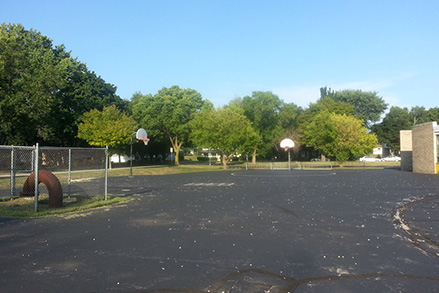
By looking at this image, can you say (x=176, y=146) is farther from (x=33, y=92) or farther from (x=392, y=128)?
(x=392, y=128)

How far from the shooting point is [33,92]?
104 ft

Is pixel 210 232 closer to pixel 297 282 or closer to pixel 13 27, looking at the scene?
pixel 297 282

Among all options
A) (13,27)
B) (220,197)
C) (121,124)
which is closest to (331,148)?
(121,124)

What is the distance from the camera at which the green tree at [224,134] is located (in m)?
44.6

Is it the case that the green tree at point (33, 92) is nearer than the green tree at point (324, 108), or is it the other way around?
the green tree at point (33, 92)

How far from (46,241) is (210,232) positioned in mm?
3679

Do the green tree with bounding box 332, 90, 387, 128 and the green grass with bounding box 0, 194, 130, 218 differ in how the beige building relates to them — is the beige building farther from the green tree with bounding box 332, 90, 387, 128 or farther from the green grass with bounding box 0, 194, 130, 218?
the green tree with bounding box 332, 90, 387, 128

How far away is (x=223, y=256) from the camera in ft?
20.1

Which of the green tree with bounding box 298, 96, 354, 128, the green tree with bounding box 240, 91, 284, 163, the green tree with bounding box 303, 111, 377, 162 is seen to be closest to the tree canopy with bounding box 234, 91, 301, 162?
the green tree with bounding box 240, 91, 284, 163

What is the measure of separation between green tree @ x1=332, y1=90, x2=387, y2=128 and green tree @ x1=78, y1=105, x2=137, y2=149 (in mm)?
59874

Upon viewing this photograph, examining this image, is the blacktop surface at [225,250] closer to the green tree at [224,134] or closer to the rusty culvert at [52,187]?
the rusty culvert at [52,187]

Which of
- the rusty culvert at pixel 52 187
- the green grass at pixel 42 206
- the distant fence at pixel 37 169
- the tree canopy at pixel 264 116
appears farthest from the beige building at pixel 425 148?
the rusty culvert at pixel 52 187

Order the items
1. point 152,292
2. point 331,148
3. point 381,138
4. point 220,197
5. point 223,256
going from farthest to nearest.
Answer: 1. point 381,138
2. point 331,148
3. point 220,197
4. point 223,256
5. point 152,292

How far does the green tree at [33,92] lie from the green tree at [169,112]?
10.2 meters
